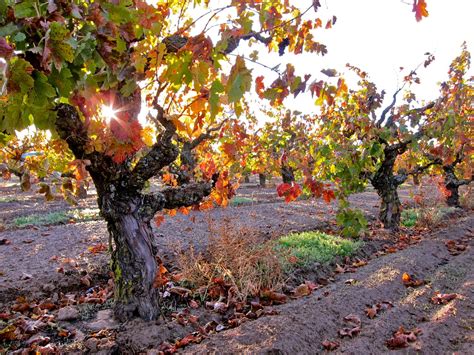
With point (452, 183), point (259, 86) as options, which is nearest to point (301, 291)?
point (259, 86)

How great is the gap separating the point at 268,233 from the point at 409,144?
3.43 metres

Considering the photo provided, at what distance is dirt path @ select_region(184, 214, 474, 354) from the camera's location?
3605 mm

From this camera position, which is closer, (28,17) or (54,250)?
(28,17)

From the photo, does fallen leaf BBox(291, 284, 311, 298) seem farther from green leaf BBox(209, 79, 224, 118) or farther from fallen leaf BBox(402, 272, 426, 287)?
green leaf BBox(209, 79, 224, 118)

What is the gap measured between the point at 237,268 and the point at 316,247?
6.87ft

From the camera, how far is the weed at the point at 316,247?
616 cm

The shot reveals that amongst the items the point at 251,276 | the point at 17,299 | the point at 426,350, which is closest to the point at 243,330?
the point at 251,276

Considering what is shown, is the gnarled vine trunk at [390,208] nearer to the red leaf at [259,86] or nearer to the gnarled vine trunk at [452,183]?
the gnarled vine trunk at [452,183]

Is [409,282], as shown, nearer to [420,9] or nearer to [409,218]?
[420,9]

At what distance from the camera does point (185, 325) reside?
13.3ft

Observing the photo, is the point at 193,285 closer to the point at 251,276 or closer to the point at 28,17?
the point at 251,276

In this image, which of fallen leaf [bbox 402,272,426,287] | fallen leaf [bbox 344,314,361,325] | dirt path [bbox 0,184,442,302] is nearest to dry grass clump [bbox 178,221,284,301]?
dirt path [bbox 0,184,442,302]

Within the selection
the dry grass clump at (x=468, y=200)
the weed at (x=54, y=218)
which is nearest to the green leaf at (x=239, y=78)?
the weed at (x=54, y=218)

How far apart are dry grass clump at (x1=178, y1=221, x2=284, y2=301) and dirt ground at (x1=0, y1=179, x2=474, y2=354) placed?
0.44 metres
